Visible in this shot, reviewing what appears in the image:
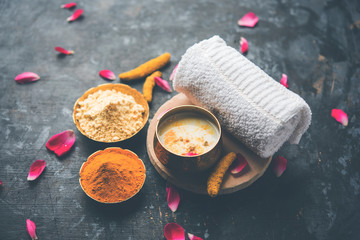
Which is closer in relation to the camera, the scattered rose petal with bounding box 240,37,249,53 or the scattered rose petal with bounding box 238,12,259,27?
the scattered rose petal with bounding box 240,37,249,53

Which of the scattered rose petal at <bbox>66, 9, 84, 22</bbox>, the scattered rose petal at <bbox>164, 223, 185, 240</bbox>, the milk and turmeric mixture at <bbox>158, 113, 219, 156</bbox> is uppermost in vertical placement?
the scattered rose petal at <bbox>66, 9, 84, 22</bbox>

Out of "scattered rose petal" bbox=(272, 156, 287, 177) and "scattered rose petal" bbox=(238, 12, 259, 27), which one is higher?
"scattered rose petal" bbox=(238, 12, 259, 27)

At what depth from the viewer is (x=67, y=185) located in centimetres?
110

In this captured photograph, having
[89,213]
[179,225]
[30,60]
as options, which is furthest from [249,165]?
[30,60]

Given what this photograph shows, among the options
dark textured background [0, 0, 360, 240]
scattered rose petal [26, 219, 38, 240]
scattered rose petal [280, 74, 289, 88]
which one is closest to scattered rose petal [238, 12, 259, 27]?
dark textured background [0, 0, 360, 240]

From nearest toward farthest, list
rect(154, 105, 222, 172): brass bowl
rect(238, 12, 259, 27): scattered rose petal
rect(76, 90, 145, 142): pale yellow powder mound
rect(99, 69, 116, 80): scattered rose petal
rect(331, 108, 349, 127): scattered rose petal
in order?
rect(154, 105, 222, 172): brass bowl < rect(76, 90, 145, 142): pale yellow powder mound < rect(331, 108, 349, 127): scattered rose petal < rect(99, 69, 116, 80): scattered rose petal < rect(238, 12, 259, 27): scattered rose petal

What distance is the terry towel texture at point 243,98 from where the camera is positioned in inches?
38.4

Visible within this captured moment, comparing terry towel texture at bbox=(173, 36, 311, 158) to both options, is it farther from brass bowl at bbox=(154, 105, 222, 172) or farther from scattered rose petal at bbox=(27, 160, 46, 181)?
scattered rose petal at bbox=(27, 160, 46, 181)

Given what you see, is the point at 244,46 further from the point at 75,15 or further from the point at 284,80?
the point at 75,15

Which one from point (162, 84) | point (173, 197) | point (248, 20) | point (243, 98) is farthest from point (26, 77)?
point (248, 20)

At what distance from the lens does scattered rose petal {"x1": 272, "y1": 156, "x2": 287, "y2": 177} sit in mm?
1126

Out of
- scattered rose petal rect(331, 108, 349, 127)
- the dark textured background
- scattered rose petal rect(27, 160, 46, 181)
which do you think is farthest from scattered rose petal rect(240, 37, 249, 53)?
scattered rose petal rect(27, 160, 46, 181)

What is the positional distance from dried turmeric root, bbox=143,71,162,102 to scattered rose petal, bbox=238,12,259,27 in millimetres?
523

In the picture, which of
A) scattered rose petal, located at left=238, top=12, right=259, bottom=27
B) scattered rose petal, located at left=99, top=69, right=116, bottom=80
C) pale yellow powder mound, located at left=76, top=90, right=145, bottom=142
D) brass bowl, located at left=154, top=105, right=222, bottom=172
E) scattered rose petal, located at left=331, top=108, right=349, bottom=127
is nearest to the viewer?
brass bowl, located at left=154, top=105, right=222, bottom=172
